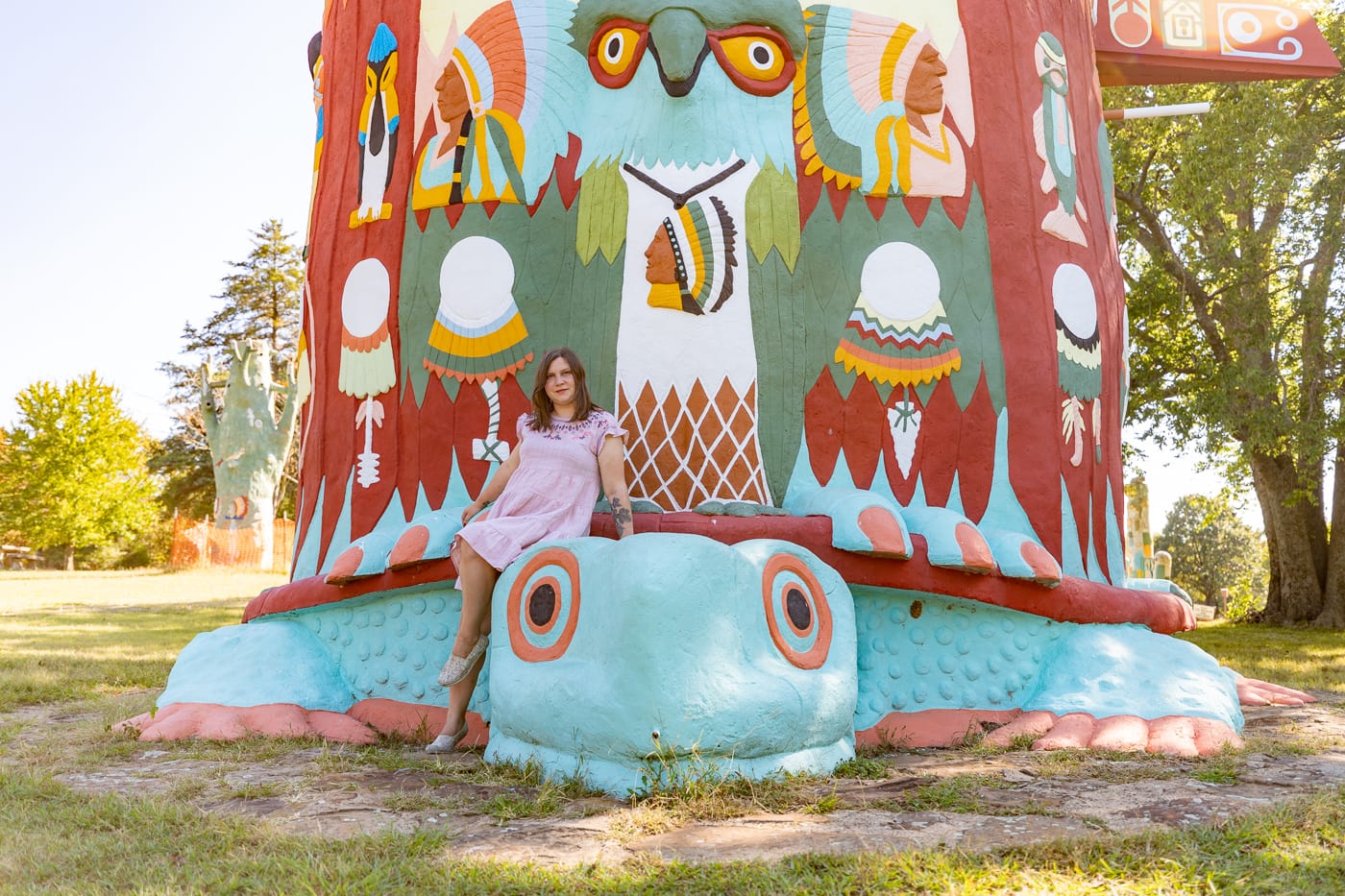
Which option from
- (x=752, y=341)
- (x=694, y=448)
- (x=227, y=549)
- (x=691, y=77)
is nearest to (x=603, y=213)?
(x=691, y=77)

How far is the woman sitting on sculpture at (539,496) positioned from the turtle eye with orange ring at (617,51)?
5.32 ft

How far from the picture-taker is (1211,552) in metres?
21.2

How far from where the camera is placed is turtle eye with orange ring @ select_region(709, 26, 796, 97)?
203 inches

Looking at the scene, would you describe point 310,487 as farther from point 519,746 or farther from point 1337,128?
point 1337,128

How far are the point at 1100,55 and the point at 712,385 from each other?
13.5 feet

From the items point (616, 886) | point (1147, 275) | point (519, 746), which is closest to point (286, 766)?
point (519, 746)

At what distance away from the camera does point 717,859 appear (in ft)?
9.16

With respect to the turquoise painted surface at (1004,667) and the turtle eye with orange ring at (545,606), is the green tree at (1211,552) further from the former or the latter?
the turtle eye with orange ring at (545,606)

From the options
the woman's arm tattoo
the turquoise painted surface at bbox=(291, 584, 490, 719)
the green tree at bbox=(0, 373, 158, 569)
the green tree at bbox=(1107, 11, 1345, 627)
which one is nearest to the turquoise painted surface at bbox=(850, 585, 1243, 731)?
the woman's arm tattoo

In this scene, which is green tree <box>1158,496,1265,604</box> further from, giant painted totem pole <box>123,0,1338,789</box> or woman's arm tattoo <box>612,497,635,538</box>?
woman's arm tattoo <box>612,497,635,538</box>

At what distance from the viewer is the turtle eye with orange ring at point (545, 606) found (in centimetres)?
375

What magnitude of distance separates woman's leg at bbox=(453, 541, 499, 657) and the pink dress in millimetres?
142

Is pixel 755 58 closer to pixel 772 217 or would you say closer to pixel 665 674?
pixel 772 217

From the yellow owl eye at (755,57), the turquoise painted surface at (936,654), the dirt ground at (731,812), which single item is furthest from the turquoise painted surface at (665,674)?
the yellow owl eye at (755,57)
